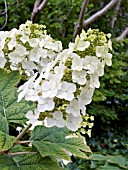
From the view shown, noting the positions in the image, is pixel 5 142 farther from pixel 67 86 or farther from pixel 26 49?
pixel 26 49

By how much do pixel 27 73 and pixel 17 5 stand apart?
2226 mm

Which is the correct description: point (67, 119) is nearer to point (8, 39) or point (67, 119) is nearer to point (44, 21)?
point (8, 39)

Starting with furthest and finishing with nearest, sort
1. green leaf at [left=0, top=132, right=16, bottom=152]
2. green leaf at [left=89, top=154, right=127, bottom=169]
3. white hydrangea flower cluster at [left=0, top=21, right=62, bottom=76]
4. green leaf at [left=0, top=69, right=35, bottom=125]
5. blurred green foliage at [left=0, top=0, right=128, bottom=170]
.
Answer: blurred green foliage at [left=0, top=0, right=128, bottom=170] < green leaf at [left=89, top=154, right=127, bottom=169] < white hydrangea flower cluster at [left=0, top=21, right=62, bottom=76] < green leaf at [left=0, top=69, right=35, bottom=125] < green leaf at [left=0, top=132, right=16, bottom=152]

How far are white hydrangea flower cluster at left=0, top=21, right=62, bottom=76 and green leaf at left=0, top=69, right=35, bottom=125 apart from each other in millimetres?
81

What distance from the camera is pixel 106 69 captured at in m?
2.99

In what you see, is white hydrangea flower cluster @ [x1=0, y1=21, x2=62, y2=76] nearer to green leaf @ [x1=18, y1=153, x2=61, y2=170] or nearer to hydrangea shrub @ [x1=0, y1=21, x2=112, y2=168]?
hydrangea shrub @ [x1=0, y1=21, x2=112, y2=168]

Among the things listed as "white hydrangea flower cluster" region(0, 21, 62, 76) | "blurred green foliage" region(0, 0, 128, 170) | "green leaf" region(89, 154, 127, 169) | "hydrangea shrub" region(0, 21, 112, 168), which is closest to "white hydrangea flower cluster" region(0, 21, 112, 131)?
"hydrangea shrub" region(0, 21, 112, 168)

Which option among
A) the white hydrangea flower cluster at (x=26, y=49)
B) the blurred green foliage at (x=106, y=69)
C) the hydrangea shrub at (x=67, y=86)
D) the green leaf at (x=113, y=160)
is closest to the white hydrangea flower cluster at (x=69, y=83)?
the hydrangea shrub at (x=67, y=86)

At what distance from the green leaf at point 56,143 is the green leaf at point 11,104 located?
0.20 ft

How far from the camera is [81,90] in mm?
806

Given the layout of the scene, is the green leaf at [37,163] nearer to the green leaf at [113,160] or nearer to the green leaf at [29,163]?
the green leaf at [29,163]

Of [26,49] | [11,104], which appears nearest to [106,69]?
[26,49]

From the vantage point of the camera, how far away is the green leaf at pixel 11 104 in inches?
35.0

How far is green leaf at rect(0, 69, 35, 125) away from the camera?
888mm
